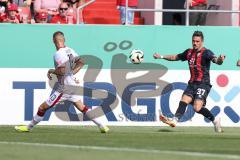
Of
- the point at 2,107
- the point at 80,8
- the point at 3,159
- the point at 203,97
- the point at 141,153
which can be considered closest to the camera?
the point at 3,159

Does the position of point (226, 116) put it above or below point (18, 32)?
below

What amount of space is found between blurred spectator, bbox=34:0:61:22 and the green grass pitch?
3630 millimetres

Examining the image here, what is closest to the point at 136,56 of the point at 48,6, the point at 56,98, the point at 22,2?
the point at 56,98

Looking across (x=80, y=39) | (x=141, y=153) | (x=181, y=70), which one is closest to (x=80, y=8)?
(x=80, y=39)

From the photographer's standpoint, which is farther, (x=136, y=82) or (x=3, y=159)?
(x=136, y=82)

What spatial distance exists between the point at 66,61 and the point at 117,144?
10.9 feet

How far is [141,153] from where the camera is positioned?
11633mm

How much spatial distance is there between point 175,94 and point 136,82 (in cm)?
85

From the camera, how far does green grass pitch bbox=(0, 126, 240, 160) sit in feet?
37.2

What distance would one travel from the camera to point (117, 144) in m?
13.3

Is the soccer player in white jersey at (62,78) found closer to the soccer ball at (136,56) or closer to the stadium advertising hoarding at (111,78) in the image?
the soccer ball at (136,56)

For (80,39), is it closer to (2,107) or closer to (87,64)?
(87,64)

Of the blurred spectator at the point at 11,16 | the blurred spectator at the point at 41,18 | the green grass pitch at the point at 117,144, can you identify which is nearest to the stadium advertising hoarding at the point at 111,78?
the blurred spectator at the point at 11,16

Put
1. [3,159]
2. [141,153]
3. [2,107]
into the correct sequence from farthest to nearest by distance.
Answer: [2,107] → [141,153] → [3,159]
